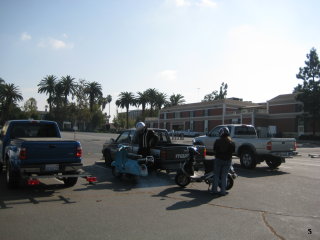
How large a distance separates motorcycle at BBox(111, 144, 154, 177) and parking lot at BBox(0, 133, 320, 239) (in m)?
0.39

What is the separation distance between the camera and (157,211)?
22.2ft

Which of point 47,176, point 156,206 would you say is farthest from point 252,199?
point 47,176

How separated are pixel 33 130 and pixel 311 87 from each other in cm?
5281

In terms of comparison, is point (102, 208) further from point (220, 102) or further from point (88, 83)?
point (88, 83)

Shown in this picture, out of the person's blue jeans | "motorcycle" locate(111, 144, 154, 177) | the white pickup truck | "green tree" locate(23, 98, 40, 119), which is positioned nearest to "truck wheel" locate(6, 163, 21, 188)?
"motorcycle" locate(111, 144, 154, 177)

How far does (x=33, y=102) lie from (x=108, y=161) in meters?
110

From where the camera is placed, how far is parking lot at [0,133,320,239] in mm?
5375

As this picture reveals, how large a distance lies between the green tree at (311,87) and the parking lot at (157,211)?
47.0m

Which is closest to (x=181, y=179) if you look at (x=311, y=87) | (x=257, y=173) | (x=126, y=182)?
(x=126, y=182)

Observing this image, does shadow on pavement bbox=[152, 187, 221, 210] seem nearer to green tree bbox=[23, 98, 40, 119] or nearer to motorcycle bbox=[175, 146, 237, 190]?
motorcycle bbox=[175, 146, 237, 190]

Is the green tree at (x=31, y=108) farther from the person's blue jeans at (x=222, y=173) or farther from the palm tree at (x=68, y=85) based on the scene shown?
the person's blue jeans at (x=222, y=173)

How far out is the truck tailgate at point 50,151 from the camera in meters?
8.05

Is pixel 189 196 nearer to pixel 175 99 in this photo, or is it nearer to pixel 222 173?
pixel 222 173

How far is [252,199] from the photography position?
26.7ft
